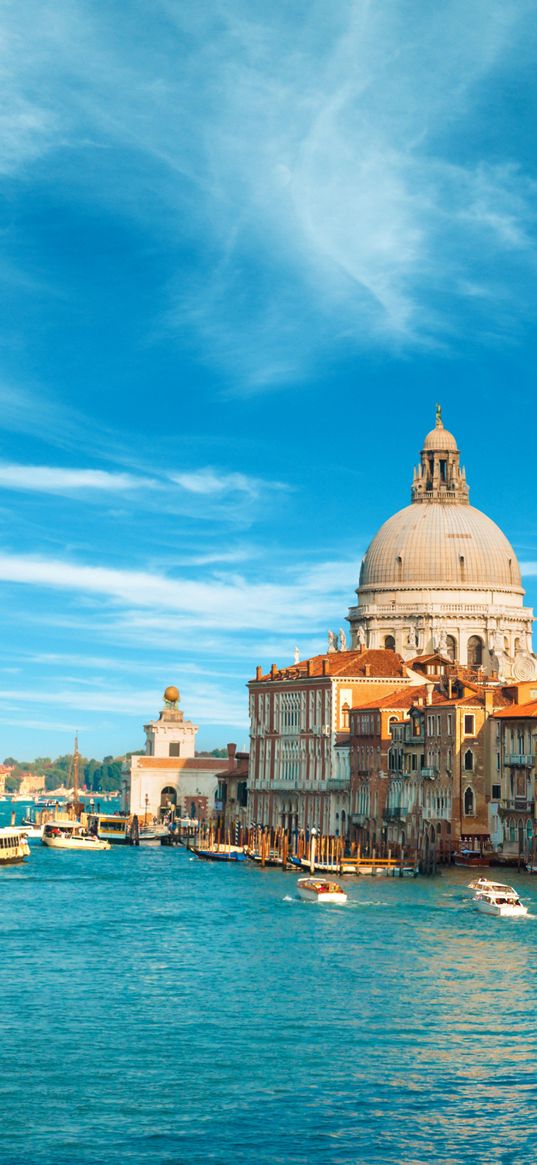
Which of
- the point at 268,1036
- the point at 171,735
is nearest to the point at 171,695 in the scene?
the point at 171,735

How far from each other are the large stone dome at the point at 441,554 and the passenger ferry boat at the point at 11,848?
38.3 metres

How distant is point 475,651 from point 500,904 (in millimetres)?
63451

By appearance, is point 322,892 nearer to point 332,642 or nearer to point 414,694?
point 414,694

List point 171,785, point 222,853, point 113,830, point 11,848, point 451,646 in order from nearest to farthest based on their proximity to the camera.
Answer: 1. point 11,848
2. point 222,853
3. point 451,646
4. point 113,830
5. point 171,785

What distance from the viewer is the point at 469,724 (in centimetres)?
8806

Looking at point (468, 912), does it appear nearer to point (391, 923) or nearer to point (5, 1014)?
point (391, 923)

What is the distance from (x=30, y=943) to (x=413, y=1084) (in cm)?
2274

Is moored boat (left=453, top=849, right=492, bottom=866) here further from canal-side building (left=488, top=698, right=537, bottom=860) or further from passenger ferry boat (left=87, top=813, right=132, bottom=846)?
passenger ferry boat (left=87, top=813, right=132, bottom=846)

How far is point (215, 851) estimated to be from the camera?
102 metres

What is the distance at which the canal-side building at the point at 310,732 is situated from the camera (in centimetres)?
10531

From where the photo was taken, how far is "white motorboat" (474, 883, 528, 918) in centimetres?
6206

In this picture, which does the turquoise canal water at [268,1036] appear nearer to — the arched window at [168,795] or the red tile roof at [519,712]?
the red tile roof at [519,712]

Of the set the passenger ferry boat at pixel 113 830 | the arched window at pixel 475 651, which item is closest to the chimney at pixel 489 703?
the arched window at pixel 475 651

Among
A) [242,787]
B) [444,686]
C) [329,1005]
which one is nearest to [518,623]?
[242,787]
